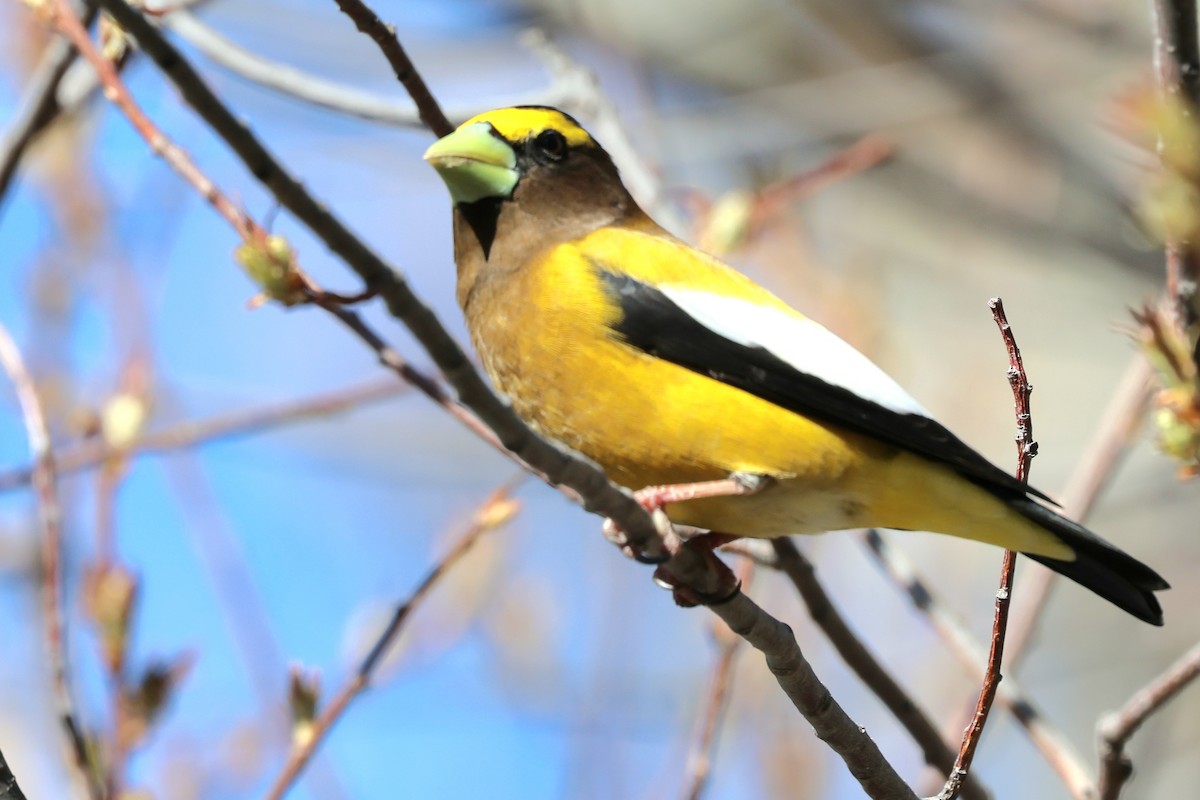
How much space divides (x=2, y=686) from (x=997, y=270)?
716cm

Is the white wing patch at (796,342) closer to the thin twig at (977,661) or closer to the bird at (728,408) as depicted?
the bird at (728,408)

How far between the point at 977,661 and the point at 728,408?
3.67ft

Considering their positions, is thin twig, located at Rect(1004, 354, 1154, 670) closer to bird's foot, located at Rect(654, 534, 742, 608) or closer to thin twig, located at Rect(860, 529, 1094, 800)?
thin twig, located at Rect(860, 529, 1094, 800)

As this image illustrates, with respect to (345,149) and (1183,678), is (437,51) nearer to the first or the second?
(345,149)

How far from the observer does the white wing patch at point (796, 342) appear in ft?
9.85

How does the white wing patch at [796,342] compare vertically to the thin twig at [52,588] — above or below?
below

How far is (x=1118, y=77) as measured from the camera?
27.7ft

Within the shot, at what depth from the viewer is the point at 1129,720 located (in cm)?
261

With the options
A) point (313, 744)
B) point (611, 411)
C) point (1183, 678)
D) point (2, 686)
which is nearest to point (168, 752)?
point (2, 686)

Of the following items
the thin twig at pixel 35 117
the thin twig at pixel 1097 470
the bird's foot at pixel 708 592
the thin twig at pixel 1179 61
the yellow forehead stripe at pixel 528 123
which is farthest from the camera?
the thin twig at pixel 1097 470

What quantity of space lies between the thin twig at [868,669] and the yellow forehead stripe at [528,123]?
1303 millimetres

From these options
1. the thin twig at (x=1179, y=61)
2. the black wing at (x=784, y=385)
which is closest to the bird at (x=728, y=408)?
the black wing at (x=784, y=385)

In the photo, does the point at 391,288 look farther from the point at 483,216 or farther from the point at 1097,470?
the point at 1097,470

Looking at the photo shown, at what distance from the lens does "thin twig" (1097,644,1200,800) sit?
2.54 m
